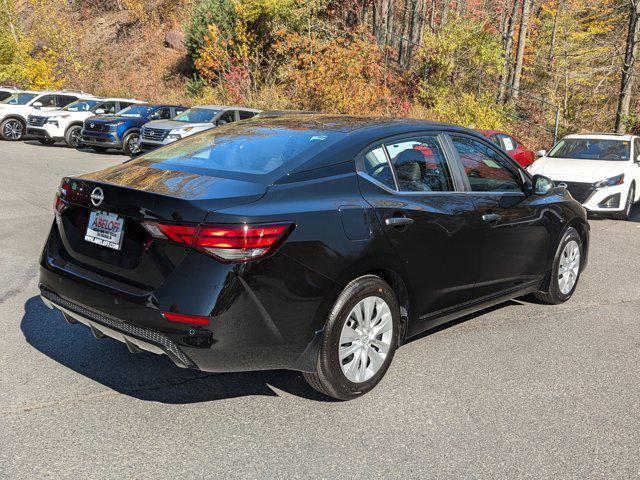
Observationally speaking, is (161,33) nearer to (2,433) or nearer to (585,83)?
(585,83)

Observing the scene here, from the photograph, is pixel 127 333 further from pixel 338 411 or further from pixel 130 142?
pixel 130 142

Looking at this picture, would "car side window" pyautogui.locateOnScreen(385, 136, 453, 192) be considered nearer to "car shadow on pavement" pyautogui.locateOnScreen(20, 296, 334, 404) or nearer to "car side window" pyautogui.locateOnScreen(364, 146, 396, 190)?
"car side window" pyautogui.locateOnScreen(364, 146, 396, 190)

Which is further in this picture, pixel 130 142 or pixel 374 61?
pixel 374 61

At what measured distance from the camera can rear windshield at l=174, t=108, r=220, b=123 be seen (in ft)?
62.4

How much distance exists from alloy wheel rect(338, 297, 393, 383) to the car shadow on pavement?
10.9 inches

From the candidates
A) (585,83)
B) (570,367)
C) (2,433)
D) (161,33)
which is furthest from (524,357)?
(161,33)

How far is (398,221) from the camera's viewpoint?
13.0 feet

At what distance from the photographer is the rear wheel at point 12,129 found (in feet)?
76.7

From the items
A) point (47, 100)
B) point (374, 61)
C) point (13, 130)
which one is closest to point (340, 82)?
point (374, 61)

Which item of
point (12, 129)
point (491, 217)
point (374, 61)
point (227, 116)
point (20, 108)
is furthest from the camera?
point (12, 129)

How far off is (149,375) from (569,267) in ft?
13.1

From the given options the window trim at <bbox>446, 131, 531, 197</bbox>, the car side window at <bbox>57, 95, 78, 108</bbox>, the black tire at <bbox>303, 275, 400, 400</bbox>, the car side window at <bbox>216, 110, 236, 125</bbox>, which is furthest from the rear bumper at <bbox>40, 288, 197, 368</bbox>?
the car side window at <bbox>57, 95, 78, 108</bbox>

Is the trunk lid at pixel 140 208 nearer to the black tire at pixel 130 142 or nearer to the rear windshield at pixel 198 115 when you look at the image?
the rear windshield at pixel 198 115

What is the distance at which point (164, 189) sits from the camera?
3.45 metres
